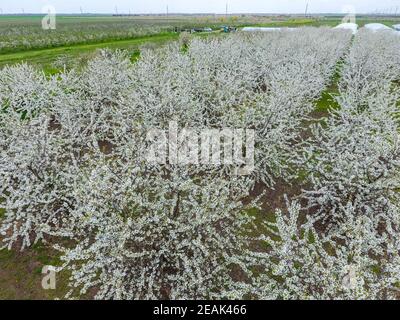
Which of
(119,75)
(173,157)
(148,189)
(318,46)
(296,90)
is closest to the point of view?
(148,189)

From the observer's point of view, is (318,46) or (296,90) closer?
(296,90)

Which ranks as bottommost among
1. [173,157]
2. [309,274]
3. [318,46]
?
[309,274]

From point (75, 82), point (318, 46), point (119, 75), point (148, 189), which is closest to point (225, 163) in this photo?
point (148, 189)

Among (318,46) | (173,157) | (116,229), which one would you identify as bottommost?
(116,229)

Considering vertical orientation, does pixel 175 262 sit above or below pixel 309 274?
below

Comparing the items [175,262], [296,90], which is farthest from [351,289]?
[296,90]
